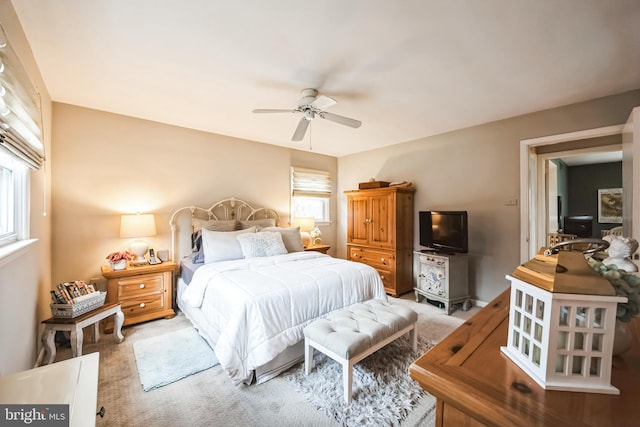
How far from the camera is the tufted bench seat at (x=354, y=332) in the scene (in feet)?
5.82

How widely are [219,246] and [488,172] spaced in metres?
Result: 3.58

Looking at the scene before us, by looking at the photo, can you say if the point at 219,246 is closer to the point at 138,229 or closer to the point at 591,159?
the point at 138,229

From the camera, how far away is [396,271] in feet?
13.2

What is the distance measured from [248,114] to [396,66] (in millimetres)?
1818

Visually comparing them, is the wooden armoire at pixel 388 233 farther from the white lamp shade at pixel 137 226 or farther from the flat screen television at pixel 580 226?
the flat screen television at pixel 580 226

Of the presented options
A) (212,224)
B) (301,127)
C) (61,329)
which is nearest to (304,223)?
(212,224)

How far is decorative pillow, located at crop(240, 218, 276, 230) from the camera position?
3977 millimetres

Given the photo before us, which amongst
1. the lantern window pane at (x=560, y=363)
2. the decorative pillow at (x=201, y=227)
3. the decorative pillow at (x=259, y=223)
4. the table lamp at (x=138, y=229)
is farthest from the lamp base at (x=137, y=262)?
the lantern window pane at (x=560, y=363)

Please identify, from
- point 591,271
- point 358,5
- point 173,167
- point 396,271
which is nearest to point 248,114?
point 173,167

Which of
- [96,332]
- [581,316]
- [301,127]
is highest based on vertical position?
[301,127]

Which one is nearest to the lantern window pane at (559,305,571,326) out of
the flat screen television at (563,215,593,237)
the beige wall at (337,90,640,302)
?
the beige wall at (337,90,640,302)

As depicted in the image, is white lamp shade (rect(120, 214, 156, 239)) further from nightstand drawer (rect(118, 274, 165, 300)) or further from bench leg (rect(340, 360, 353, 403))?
bench leg (rect(340, 360, 353, 403))

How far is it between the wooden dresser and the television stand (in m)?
2.74

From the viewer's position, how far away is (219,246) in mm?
3186
